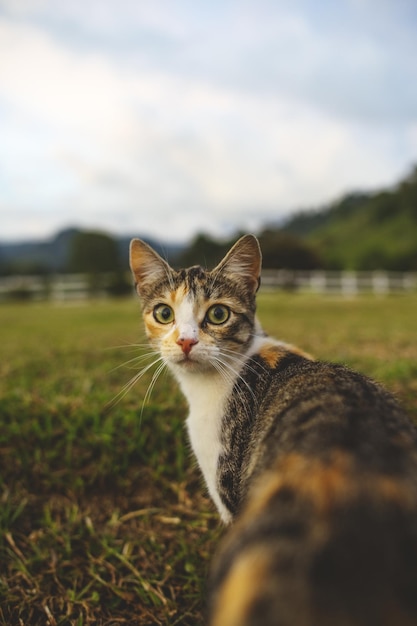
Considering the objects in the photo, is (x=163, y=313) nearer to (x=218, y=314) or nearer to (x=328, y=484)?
(x=218, y=314)

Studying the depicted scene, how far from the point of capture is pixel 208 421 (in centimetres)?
210

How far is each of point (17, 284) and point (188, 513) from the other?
978 inches

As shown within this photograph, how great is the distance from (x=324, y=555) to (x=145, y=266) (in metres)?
1.90

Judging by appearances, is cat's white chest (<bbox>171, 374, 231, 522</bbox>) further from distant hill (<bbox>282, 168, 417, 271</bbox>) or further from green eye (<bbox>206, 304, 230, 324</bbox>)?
distant hill (<bbox>282, 168, 417, 271</bbox>)

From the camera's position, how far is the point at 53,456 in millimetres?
2715

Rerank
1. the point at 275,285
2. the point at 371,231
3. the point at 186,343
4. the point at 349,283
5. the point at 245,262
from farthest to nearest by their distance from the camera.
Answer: the point at 371,231 < the point at 349,283 < the point at 275,285 < the point at 245,262 < the point at 186,343

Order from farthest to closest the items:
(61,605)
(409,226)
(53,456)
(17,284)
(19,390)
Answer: (409,226) → (17,284) → (19,390) → (53,456) → (61,605)

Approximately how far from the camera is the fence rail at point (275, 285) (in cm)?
2389

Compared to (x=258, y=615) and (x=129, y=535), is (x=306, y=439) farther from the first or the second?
(x=129, y=535)

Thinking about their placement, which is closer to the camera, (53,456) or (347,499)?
(347,499)

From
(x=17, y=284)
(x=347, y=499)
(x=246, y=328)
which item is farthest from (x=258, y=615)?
(x=17, y=284)

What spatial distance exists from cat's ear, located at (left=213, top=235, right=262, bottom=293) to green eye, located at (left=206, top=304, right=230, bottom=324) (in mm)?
206

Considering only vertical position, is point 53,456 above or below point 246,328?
below

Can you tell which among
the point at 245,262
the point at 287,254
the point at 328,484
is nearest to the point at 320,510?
the point at 328,484
